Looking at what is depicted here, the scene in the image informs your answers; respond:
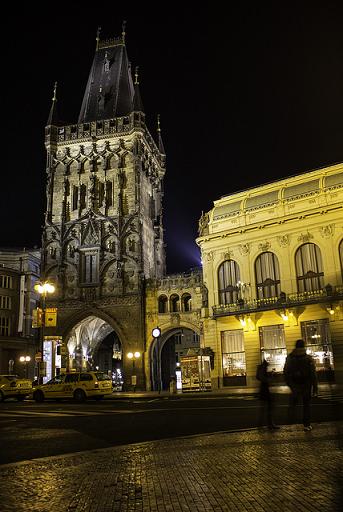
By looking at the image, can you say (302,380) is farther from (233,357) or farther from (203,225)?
(203,225)

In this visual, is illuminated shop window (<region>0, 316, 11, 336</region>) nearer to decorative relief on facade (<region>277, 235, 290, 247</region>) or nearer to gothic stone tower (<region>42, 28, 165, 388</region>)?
→ gothic stone tower (<region>42, 28, 165, 388</region>)

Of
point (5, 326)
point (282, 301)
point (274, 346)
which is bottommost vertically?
point (274, 346)

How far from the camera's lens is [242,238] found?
38.5m

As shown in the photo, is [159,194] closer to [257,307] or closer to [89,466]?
[257,307]

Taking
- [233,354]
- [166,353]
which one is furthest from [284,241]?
[166,353]

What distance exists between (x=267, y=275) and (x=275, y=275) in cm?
62

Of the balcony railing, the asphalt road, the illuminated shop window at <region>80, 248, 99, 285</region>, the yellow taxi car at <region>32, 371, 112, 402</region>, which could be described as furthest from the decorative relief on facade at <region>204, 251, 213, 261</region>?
the asphalt road

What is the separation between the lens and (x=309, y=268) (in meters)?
35.5

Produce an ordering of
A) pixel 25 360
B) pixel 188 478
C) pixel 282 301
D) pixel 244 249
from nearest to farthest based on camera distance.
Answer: pixel 188 478 < pixel 282 301 < pixel 244 249 < pixel 25 360

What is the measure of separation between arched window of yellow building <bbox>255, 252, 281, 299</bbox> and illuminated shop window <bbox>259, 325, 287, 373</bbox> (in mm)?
2532

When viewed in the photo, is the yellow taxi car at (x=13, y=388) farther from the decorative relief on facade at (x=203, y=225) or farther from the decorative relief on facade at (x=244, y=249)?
the decorative relief on facade at (x=203, y=225)

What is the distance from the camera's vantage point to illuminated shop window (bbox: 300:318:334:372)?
33.2 m

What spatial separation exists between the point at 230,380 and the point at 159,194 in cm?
2949

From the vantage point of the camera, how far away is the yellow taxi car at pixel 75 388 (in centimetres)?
2653
